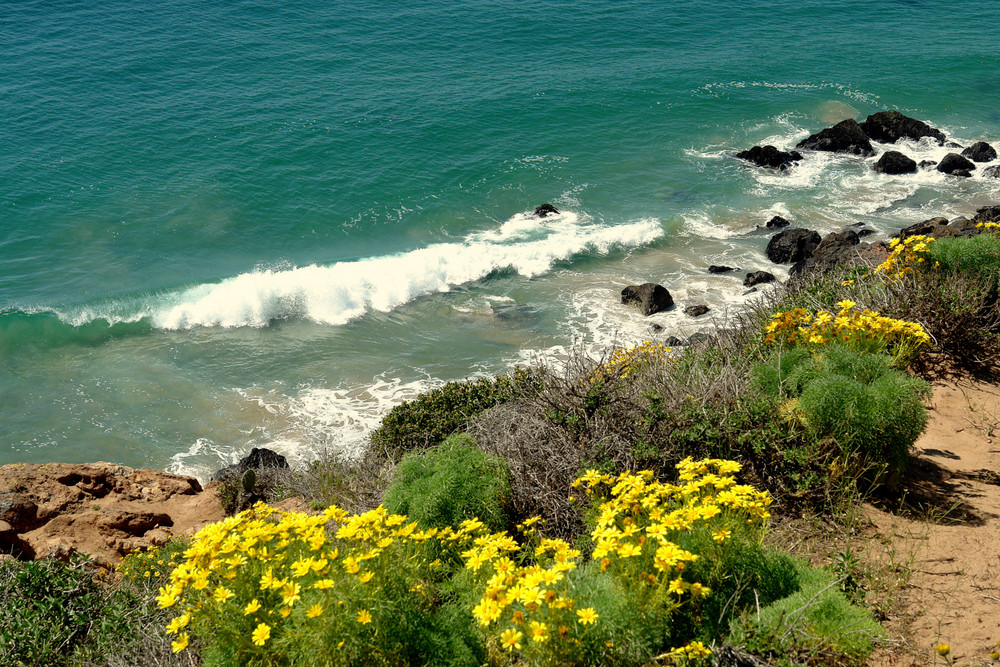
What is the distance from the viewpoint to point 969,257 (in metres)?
8.10

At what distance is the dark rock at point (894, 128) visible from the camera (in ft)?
82.7

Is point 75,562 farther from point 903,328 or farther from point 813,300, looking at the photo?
point 813,300

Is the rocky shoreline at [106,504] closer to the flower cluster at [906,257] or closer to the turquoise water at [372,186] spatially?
the flower cluster at [906,257]

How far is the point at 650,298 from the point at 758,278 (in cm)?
284

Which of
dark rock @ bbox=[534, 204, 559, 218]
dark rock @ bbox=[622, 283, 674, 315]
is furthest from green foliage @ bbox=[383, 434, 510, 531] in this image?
dark rock @ bbox=[534, 204, 559, 218]

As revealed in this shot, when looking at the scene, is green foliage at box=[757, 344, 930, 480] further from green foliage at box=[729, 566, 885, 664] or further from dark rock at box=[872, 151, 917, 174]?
dark rock at box=[872, 151, 917, 174]

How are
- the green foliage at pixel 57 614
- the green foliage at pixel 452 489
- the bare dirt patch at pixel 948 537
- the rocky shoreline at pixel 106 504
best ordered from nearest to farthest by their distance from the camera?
the bare dirt patch at pixel 948 537 → the green foliage at pixel 57 614 → the green foliage at pixel 452 489 → the rocky shoreline at pixel 106 504

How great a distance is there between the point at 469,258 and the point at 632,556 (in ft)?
51.2

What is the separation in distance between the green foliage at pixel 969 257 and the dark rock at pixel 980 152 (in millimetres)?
18503

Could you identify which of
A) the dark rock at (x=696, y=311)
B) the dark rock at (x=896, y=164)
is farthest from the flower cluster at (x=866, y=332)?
the dark rock at (x=896, y=164)

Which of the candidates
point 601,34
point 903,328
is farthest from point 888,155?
point 903,328

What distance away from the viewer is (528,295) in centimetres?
1738

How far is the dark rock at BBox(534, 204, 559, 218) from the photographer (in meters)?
21.3

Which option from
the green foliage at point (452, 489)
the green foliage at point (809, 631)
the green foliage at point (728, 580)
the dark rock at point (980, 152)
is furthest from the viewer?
the dark rock at point (980, 152)
